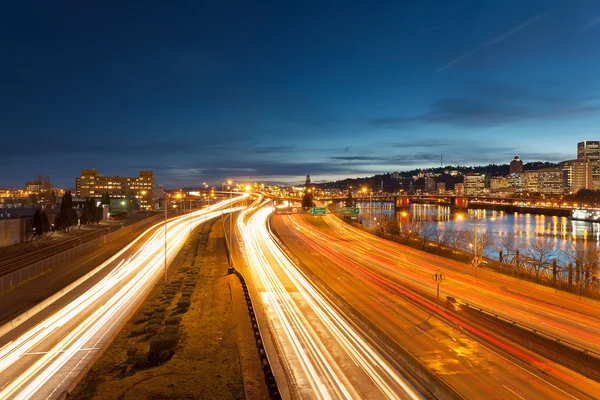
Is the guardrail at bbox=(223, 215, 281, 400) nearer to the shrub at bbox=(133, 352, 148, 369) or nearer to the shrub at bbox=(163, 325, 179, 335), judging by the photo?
the shrub at bbox=(163, 325, 179, 335)

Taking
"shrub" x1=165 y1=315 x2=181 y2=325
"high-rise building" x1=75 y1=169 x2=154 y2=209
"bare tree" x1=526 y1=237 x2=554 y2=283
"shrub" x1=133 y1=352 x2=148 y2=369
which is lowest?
"bare tree" x1=526 y1=237 x2=554 y2=283

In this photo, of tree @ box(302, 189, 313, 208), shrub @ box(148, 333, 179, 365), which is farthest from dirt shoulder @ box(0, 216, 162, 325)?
tree @ box(302, 189, 313, 208)

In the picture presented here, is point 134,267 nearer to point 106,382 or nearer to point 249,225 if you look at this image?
point 106,382

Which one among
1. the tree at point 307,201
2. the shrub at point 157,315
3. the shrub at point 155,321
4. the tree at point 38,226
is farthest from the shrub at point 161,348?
the tree at point 307,201

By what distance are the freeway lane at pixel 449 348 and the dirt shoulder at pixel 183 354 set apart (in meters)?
6.38

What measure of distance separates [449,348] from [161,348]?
455 inches

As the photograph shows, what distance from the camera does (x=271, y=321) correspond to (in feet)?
68.1

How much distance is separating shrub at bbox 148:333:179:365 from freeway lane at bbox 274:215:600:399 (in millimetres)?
9129

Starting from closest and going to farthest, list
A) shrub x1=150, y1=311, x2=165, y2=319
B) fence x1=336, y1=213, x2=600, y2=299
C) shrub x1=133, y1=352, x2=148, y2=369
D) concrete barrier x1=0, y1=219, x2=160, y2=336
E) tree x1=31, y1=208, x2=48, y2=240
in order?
shrub x1=133, y1=352, x2=148, y2=369 < concrete barrier x1=0, y1=219, x2=160, y2=336 < shrub x1=150, y1=311, x2=165, y2=319 < fence x1=336, y1=213, x2=600, y2=299 < tree x1=31, y1=208, x2=48, y2=240

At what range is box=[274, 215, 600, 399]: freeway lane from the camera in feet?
44.4

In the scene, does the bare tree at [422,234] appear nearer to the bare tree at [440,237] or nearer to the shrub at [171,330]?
the bare tree at [440,237]

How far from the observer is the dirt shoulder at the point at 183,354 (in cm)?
1388

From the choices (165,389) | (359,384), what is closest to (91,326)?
(165,389)

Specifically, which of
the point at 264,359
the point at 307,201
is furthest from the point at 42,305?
the point at 307,201
